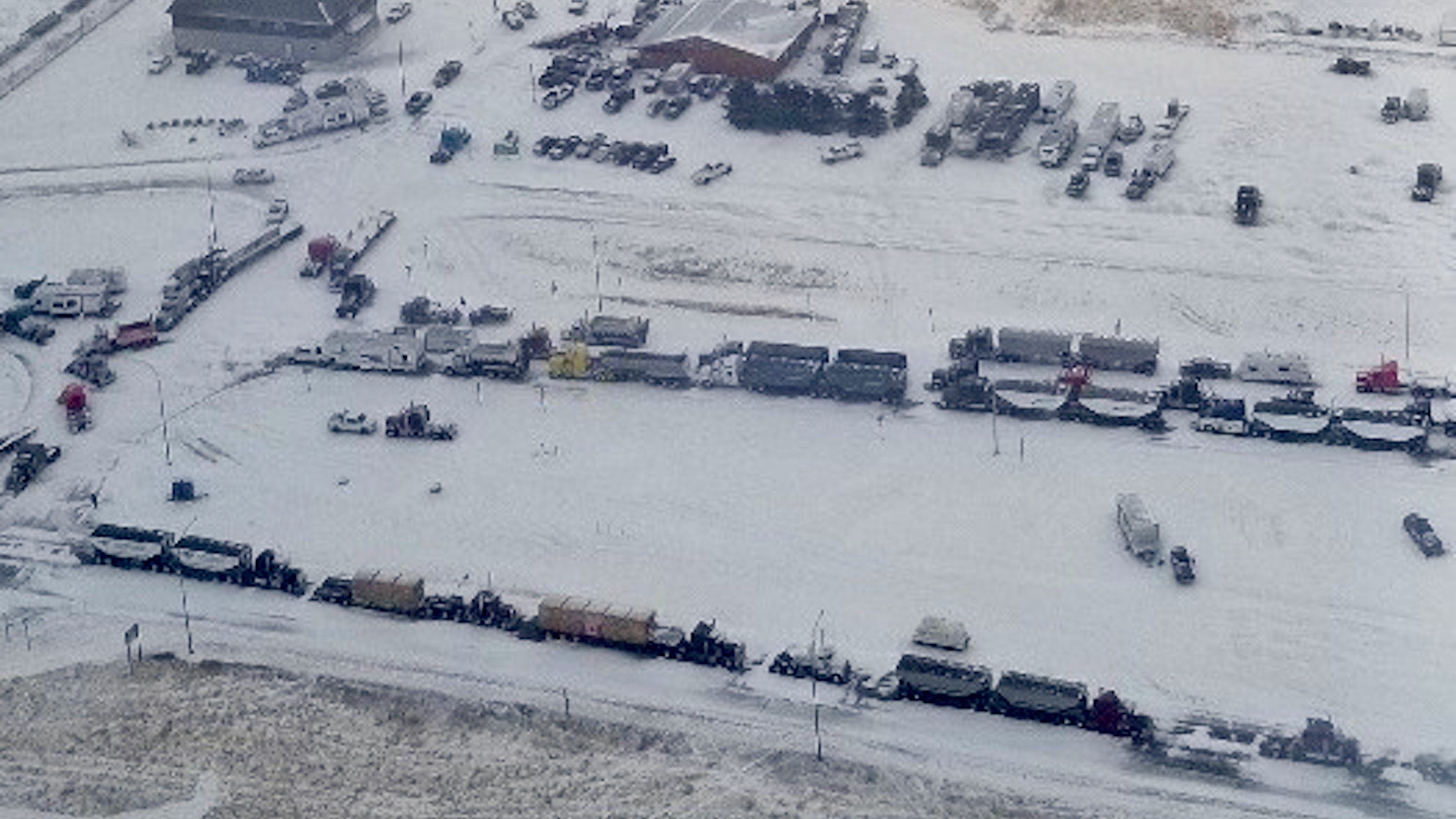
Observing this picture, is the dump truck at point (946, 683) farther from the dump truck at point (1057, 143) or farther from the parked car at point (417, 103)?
the parked car at point (417, 103)

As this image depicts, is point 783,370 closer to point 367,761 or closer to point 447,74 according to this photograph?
point 367,761

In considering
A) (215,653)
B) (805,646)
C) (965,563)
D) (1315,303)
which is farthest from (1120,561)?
(215,653)

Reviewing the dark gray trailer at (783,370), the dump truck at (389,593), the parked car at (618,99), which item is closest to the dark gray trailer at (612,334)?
the dark gray trailer at (783,370)

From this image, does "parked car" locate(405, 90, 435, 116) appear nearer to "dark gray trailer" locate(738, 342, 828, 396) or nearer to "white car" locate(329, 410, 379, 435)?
"white car" locate(329, 410, 379, 435)

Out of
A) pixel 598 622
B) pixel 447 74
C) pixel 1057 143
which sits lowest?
pixel 598 622

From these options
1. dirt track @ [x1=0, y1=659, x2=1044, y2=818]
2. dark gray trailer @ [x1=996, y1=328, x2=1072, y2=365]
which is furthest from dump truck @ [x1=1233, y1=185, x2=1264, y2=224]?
dirt track @ [x1=0, y1=659, x2=1044, y2=818]

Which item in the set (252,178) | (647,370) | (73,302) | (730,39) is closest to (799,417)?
(647,370)

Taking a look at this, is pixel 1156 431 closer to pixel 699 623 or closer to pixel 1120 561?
pixel 1120 561
